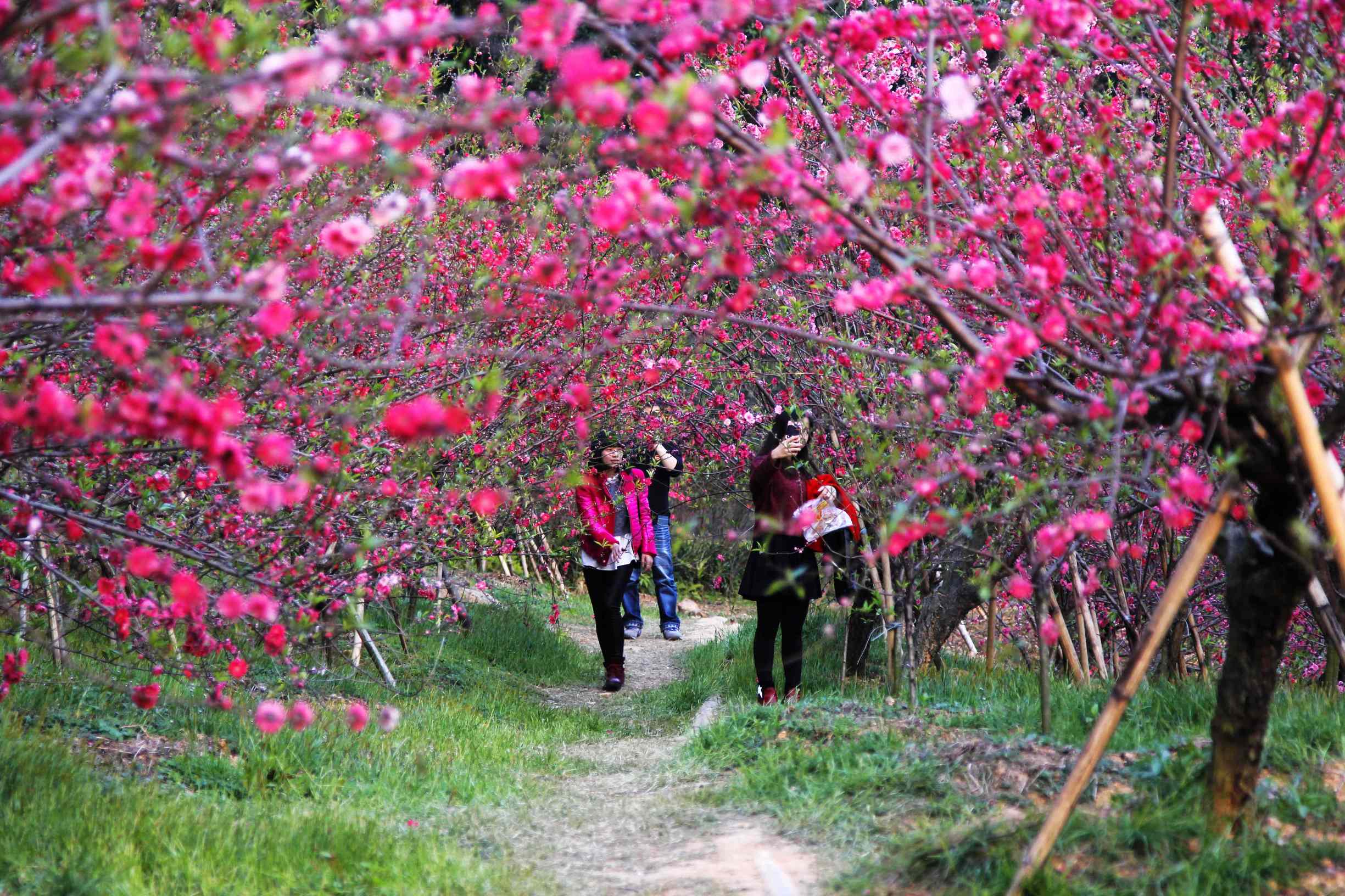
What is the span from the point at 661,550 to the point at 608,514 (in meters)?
2.12

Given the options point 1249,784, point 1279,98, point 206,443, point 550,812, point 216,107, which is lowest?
point 550,812

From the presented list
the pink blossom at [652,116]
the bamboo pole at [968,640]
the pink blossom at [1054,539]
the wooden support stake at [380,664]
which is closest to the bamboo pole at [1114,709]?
the pink blossom at [1054,539]

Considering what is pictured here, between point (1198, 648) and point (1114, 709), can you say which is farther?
point (1198, 648)

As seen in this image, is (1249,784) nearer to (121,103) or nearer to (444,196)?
(121,103)

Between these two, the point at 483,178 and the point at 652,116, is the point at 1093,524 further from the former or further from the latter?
the point at 483,178

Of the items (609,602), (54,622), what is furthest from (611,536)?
(54,622)

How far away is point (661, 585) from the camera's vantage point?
11.1 metres

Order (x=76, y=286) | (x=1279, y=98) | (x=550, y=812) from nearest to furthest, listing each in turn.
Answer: (x=76, y=286) → (x=1279, y=98) → (x=550, y=812)

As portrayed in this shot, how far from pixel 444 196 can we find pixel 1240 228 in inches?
172

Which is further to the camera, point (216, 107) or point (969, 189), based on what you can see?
point (969, 189)

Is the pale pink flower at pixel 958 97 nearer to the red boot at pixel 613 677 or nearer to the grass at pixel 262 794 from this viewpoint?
the grass at pixel 262 794

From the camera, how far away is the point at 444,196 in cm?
693

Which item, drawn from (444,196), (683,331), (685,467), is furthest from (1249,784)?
(685,467)

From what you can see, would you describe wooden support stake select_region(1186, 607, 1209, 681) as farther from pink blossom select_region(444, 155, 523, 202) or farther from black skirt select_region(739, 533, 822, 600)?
pink blossom select_region(444, 155, 523, 202)
